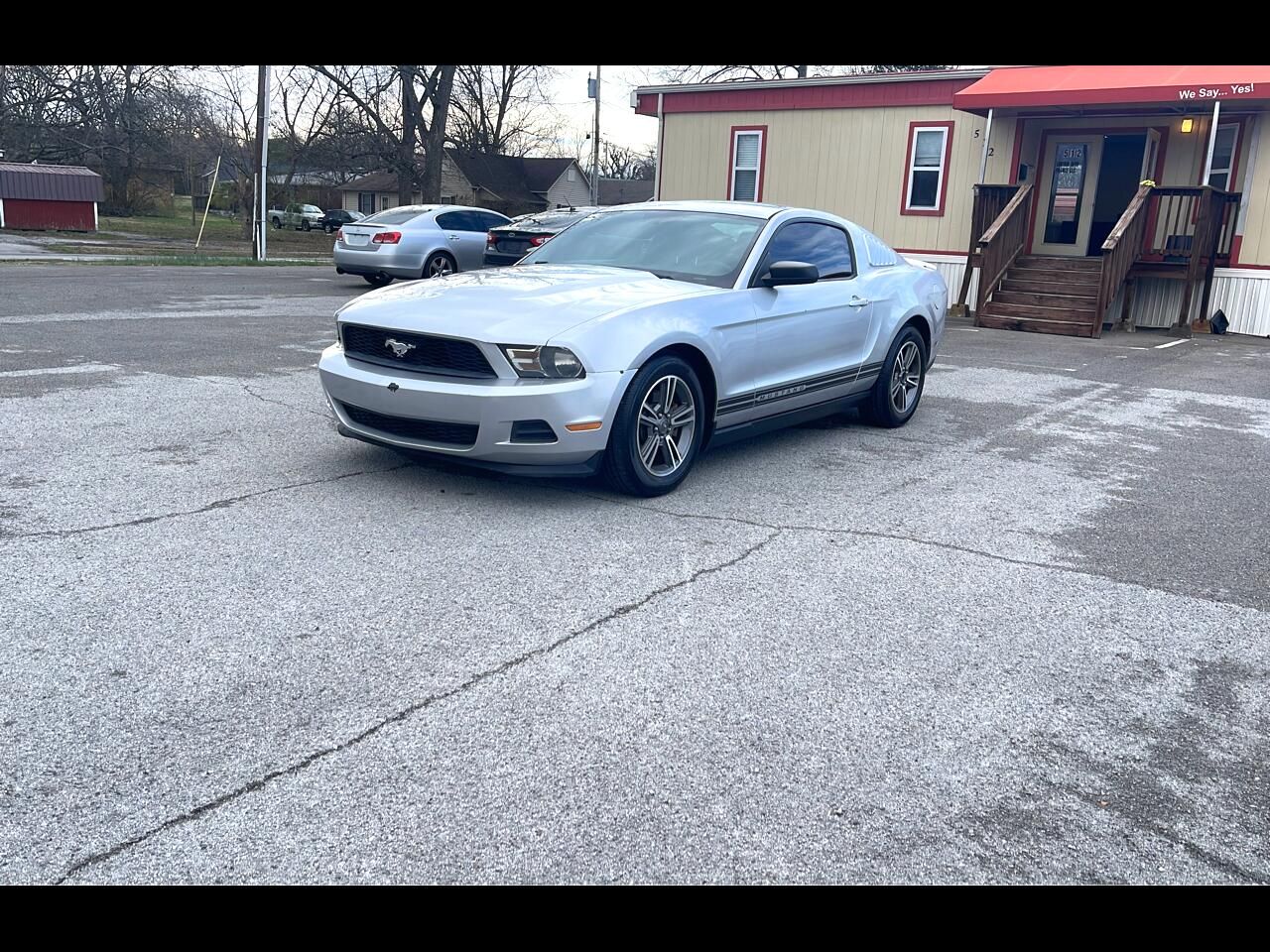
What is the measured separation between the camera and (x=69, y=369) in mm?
8773

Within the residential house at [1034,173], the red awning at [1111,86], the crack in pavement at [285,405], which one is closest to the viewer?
the crack in pavement at [285,405]

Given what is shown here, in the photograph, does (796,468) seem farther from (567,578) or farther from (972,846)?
(972,846)

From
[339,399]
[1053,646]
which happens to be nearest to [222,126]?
[339,399]

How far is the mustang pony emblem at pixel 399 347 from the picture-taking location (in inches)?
219

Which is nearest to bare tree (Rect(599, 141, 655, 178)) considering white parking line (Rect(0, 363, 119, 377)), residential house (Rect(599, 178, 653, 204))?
residential house (Rect(599, 178, 653, 204))

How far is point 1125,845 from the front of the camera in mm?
2787

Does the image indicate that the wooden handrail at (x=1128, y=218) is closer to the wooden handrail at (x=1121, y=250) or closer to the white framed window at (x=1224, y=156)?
the wooden handrail at (x=1121, y=250)

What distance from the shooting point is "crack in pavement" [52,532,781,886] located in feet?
8.39

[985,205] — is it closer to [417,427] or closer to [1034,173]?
[1034,173]

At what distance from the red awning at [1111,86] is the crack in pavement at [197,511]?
13690mm

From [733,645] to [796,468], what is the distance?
9.66 ft

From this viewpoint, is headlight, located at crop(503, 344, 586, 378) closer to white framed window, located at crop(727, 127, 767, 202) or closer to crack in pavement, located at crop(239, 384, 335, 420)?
crack in pavement, located at crop(239, 384, 335, 420)

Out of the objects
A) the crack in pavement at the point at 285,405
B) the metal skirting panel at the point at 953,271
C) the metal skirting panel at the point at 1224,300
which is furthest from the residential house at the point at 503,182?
the crack in pavement at the point at 285,405

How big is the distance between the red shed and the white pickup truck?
17.9m
